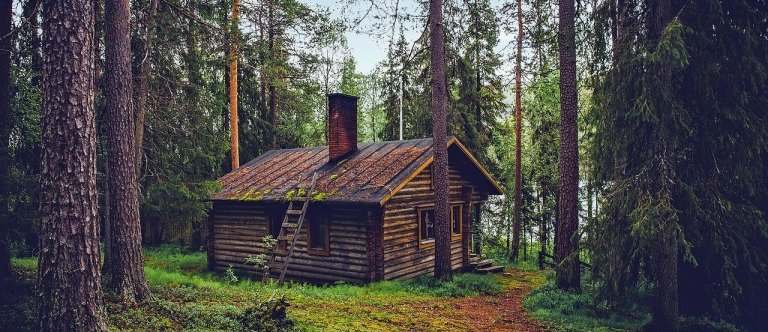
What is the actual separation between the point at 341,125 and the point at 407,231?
16.1 feet

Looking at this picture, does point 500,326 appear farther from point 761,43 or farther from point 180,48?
point 180,48

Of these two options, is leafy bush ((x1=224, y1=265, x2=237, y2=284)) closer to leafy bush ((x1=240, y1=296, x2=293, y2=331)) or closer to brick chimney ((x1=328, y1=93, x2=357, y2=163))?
leafy bush ((x1=240, y1=296, x2=293, y2=331))

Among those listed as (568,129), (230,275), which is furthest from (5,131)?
(568,129)

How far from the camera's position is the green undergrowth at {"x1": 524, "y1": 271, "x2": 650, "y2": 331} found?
10.1 metres

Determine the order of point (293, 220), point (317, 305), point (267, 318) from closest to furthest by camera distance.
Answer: point (267, 318), point (317, 305), point (293, 220)

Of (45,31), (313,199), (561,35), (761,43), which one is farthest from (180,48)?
(761,43)

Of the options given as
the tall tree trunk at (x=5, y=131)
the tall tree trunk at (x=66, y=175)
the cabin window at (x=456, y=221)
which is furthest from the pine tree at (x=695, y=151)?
the tall tree trunk at (x=5, y=131)

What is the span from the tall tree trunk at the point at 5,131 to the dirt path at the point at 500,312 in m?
9.42

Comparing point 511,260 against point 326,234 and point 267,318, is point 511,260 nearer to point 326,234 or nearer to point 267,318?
point 326,234

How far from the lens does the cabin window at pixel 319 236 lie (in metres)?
16.4

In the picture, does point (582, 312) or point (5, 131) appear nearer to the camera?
point (5, 131)

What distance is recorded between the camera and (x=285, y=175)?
736 inches

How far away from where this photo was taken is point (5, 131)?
31.8 feet

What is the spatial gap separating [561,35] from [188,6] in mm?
10404
